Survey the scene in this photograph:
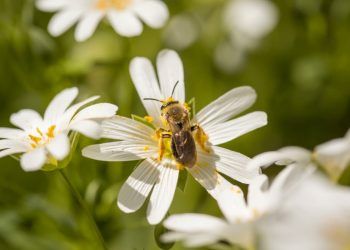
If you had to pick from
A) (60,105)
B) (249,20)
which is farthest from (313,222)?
(249,20)

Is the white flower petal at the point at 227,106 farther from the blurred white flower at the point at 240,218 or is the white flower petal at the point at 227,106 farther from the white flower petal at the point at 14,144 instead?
the white flower petal at the point at 14,144

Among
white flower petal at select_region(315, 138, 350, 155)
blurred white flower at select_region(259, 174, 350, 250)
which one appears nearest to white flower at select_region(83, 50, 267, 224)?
white flower petal at select_region(315, 138, 350, 155)

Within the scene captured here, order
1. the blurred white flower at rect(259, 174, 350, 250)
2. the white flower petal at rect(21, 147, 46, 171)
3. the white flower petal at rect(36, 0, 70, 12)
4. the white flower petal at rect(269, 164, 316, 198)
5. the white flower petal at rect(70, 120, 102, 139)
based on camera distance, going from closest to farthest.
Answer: the blurred white flower at rect(259, 174, 350, 250)
the white flower petal at rect(269, 164, 316, 198)
the white flower petal at rect(21, 147, 46, 171)
the white flower petal at rect(70, 120, 102, 139)
the white flower petal at rect(36, 0, 70, 12)

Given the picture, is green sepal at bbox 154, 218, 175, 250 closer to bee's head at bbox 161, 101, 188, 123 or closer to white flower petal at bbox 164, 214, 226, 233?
white flower petal at bbox 164, 214, 226, 233

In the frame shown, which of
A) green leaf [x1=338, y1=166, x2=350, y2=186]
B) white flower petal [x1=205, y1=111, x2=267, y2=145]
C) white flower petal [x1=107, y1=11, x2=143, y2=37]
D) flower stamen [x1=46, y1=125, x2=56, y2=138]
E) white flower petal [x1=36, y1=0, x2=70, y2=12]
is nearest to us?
flower stamen [x1=46, y1=125, x2=56, y2=138]

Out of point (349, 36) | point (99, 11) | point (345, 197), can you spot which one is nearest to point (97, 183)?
point (99, 11)

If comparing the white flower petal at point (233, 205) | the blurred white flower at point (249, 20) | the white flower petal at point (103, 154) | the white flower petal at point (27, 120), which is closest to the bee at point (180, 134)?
the white flower petal at point (103, 154)
